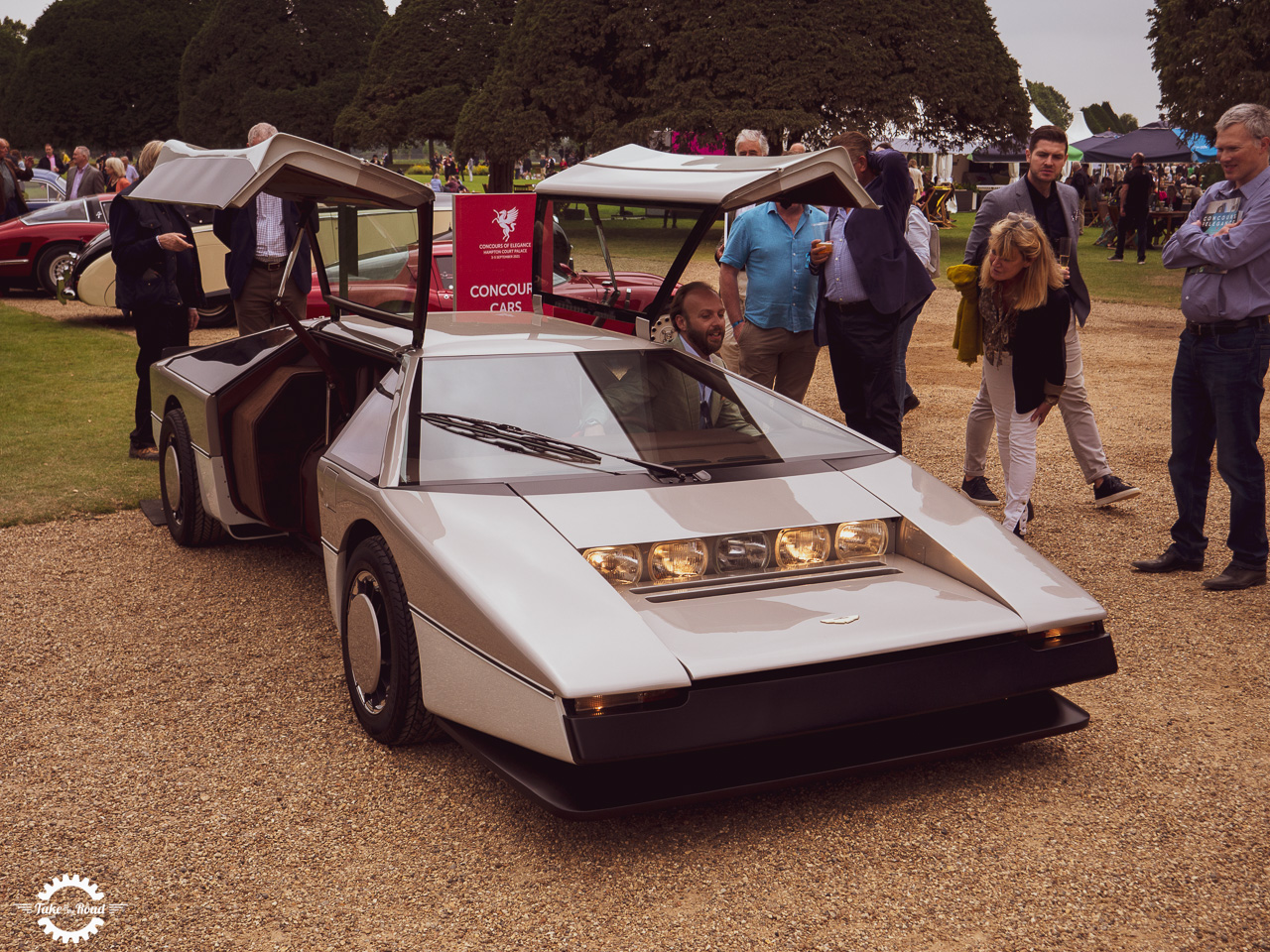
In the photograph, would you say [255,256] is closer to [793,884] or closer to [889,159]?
[889,159]

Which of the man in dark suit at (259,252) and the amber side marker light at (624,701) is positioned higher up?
the man in dark suit at (259,252)

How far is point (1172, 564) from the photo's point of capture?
17.6 ft

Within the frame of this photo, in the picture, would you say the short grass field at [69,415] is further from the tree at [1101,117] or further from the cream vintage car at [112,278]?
the tree at [1101,117]

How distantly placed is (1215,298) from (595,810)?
12.1 feet

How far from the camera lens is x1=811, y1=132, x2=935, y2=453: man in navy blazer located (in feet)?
18.9

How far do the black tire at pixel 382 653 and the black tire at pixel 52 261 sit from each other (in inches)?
566

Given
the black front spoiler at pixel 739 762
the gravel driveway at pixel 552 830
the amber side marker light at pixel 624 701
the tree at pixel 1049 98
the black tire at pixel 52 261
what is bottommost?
the gravel driveway at pixel 552 830

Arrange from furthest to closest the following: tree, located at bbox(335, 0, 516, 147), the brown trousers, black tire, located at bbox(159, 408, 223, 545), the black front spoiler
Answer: tree, located at bbox(335, 0, 516, 147), the brown trousers, black tire, located at bbox(159, 408, 223, 545), the black front spoiler

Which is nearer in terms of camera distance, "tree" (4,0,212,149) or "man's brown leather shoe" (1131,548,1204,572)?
"man's brown leather shoe" (1131,548,1204,572)

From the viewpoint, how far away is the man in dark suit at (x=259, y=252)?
748 centimetres

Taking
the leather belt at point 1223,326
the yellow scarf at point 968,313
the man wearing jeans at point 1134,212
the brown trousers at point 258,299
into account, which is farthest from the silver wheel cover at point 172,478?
the man wearing jeans at point 1134,212

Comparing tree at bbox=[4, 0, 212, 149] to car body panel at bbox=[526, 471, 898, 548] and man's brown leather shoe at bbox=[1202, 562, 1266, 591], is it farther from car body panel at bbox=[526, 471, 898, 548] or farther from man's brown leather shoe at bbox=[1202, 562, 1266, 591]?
car body panel at bbox=[526, 471, 898, 548]

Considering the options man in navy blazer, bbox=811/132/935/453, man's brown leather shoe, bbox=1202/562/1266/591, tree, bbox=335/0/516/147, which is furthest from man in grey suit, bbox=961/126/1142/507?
tree, bbox=335/0/516/147

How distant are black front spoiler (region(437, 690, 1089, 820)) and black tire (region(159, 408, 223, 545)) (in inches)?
113
